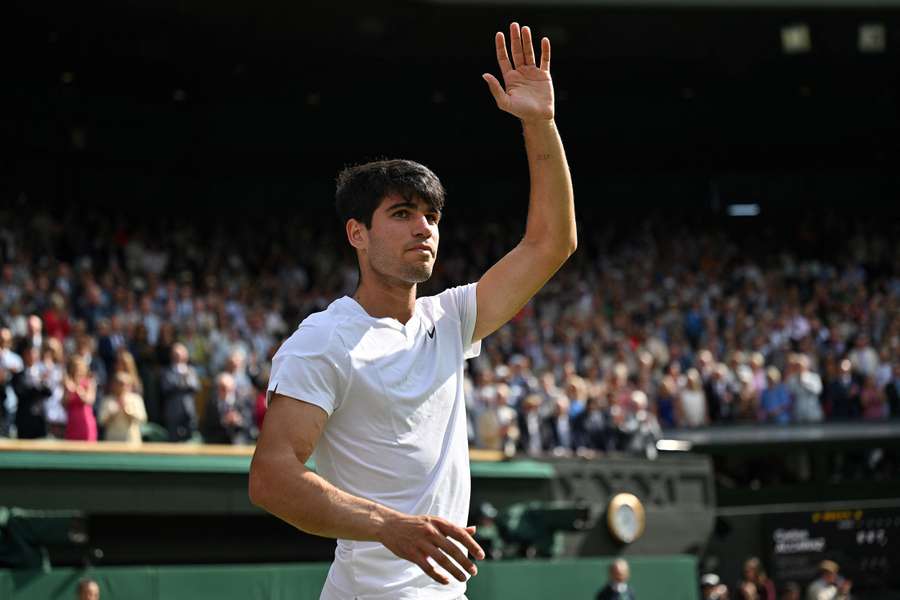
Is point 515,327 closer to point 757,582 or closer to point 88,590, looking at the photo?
point 757,582

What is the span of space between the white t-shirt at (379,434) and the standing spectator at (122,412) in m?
9.34

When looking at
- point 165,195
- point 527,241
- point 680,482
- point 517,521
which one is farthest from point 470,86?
point 527,241

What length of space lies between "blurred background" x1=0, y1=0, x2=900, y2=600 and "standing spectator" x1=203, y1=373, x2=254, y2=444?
36 mm

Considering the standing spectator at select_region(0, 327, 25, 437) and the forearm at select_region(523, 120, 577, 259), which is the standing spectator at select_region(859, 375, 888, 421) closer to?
the standing spectator at select_region(0, 327, 25, 437)

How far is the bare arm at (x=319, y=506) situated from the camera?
3307mm

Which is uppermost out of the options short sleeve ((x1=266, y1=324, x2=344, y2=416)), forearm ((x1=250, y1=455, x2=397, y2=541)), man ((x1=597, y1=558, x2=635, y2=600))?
short sleeve ((x1=266, y1=324, x2=344, y2=416))

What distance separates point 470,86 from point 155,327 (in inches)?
489

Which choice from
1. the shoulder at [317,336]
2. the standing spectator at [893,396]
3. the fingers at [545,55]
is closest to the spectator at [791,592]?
the standing spectator at [893,396]

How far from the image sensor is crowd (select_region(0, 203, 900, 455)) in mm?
13844

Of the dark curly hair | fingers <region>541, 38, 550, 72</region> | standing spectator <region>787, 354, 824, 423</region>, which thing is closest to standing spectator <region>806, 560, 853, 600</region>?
standing spectator <region>787, 354, 824, 423</region>

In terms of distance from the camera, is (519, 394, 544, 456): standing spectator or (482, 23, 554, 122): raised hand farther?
(519, 394, 544, 456): standing spectator

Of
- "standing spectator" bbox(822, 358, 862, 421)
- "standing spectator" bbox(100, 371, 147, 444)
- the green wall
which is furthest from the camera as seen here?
"standing spectator" bbox(822, 358, 862, 421)

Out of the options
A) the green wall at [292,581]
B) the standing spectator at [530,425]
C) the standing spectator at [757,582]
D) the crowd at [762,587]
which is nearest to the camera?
the green wall at [292,581]

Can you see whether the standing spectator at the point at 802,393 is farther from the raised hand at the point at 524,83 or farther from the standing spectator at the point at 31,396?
the raised hand at the point at 524,83
